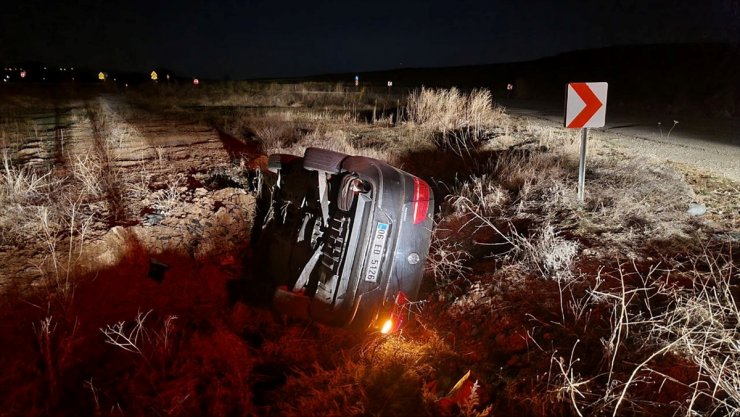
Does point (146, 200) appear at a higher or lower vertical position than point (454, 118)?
lower

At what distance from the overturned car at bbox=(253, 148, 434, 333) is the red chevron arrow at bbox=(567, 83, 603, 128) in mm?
2361

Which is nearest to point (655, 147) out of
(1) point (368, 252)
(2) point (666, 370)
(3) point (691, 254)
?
(3) point (691, 254)

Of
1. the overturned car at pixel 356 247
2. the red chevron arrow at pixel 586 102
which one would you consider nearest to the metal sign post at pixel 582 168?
the red chevron arrow at pixel 586 102

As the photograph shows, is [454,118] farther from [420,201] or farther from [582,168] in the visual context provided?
[420,201]

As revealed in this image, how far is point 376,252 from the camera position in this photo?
10.2 ft

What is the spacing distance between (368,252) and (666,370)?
200cm

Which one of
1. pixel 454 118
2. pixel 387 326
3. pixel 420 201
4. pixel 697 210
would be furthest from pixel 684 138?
pixel 387 326

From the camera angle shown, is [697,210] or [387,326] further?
[697,210]

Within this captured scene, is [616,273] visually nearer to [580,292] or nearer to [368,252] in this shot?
[580,292]

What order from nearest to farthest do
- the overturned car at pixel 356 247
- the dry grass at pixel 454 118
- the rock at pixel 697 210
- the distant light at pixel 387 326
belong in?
the overturned car at pixel 356 247 → the distant light at pixel 387 326 → the rock at pixel 697 210 → the dry grass at pixel 454 118

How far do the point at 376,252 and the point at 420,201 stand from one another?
1.92ft

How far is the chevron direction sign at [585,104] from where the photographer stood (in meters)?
4.61

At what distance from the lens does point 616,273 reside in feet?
11.7

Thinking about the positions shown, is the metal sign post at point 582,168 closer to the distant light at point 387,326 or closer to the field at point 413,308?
the field at point 413,308
